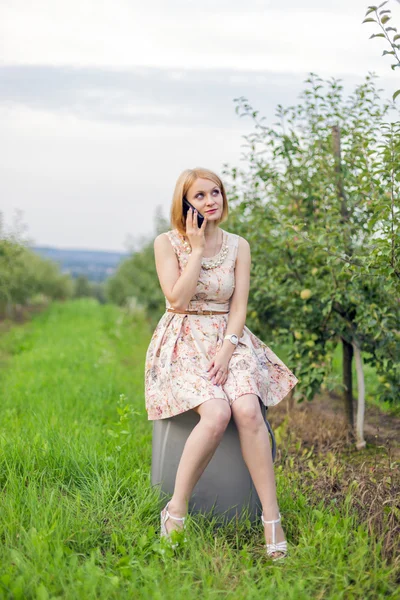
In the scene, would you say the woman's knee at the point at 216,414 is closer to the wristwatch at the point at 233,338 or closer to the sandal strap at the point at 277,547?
the wristwatch at the point at 233,338

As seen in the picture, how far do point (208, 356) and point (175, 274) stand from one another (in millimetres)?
464

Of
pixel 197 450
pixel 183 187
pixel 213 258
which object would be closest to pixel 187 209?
pixel 183 187

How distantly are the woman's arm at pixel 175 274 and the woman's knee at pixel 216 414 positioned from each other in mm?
579

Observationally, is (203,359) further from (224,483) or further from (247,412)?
(224,483)

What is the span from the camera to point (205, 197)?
3.36 meters

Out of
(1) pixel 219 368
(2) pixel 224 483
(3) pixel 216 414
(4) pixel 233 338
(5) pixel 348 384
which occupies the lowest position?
(2) pixel 224 483

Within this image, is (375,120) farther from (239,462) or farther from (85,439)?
(85,439)

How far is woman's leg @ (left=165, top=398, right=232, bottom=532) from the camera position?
287cm

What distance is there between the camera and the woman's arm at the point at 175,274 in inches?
127

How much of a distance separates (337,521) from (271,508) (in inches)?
12.0

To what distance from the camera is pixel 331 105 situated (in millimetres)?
4691

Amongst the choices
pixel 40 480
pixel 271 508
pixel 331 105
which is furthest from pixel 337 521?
pixel 331 105

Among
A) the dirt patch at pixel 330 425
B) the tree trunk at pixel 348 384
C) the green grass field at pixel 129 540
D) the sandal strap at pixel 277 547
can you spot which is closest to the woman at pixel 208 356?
the sandal strap at pixel 277 547

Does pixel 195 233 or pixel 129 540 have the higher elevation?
pixel 195 233
